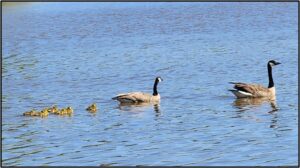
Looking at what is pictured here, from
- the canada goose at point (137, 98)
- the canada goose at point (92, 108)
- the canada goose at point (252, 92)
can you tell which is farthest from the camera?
the canada goose at point (252, 92)

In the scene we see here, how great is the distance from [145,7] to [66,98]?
4826 centimetres

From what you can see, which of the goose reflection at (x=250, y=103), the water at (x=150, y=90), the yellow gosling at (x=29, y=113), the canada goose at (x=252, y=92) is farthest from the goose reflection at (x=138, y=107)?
the yellow gosling at (x=29, y=113)

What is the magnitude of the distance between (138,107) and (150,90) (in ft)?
10.9

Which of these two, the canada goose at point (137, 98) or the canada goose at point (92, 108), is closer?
the canada goose at point (92, 108)

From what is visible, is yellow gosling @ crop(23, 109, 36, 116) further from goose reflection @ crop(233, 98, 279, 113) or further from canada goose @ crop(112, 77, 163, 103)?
goose reflection @ crop(233, 98, 279, 113)

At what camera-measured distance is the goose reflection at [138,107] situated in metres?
21.6

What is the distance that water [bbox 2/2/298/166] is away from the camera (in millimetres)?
15664

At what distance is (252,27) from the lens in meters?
46.0

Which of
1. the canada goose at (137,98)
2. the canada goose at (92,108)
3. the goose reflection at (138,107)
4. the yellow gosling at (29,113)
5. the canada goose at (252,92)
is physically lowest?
the yellow gosling at (29,113)

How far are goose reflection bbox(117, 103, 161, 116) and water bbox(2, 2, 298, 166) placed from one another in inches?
4.4

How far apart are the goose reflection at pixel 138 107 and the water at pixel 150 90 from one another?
111mm

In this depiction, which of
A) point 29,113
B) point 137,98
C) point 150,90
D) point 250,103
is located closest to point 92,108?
point 29,113

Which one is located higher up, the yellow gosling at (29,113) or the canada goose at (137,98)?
the canada goose at (137,98)

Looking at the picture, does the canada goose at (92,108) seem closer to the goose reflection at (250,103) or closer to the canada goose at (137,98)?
the canada goose at (137,98)
